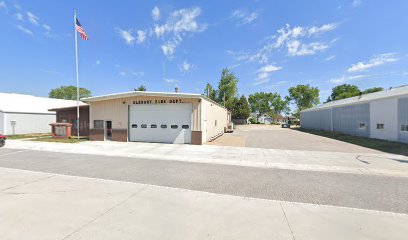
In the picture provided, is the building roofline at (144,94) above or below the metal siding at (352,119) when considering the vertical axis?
above

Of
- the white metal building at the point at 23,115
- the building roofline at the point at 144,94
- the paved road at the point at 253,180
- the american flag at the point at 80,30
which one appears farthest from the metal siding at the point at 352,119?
the white metal building at the point at 23,115

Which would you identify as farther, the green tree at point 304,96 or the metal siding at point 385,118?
the green tree at point 304,96

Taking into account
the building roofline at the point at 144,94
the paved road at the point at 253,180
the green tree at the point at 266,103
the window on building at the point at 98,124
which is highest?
the green tree at the point at 266,103

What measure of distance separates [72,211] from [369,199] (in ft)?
27.1

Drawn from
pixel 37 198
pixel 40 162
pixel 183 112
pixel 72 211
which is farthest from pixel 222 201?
pixel 183 112

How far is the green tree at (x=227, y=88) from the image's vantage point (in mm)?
62500

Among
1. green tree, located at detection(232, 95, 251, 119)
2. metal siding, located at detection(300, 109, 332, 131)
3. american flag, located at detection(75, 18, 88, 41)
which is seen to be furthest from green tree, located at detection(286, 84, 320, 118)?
american flag, located at detection(75, 18, 88, 41)

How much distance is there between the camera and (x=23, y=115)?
27.0 meters

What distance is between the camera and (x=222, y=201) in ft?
17.2

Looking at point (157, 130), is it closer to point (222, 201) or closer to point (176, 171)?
point (176, 171)

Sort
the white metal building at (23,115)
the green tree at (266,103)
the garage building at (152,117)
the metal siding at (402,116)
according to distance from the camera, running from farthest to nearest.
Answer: the green tree at (266,103), the white metal building at (23,115), the garage building at (152,117), the metal siding at (402,116)

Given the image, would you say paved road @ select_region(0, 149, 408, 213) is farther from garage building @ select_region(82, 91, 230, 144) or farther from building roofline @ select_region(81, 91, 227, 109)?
building roofline @ select_region(81, 91, 227, 109)

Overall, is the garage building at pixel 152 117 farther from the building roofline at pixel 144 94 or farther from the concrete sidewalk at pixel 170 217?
the concrete sidewalk at pixel 170 217

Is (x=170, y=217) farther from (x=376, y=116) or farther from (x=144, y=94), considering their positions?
(x=376, y=116)
